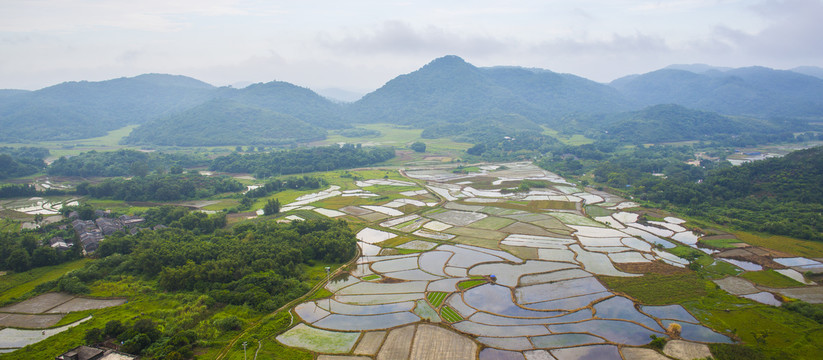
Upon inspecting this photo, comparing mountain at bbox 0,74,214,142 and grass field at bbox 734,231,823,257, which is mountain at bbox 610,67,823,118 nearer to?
grass field at bbox 734,231,823,257

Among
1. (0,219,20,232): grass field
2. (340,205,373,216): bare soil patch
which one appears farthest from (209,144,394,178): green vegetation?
(0,219,20,232): grass field

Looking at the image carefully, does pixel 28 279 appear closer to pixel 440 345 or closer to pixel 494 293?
pixel 440 345

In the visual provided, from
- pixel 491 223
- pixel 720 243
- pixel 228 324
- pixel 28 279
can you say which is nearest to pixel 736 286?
pixel 720 243

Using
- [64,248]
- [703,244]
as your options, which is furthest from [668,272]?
[64,248]

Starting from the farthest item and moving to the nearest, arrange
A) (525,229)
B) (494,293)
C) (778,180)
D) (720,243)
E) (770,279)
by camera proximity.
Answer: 1. (778,180)
2. (525,229)
3. (720,243)
4. (770,279)
5. (494,293)

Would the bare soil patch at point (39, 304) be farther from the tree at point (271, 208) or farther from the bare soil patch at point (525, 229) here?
the bare soil patch at point (525, 229)

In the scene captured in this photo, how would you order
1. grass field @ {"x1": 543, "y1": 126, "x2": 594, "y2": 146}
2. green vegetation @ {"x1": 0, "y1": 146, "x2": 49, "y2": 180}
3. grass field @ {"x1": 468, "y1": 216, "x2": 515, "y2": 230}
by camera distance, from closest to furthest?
grass field @ {"x1": 468, "y1": 216, "x2": 515, "y2": 230} → green vegetation @ {"x1": 0, "y1": 146, "x2": 49, "y2": 180} → grass field @ {"x1": 543, "y1": 126, "x2": 594, "y2": 146}
